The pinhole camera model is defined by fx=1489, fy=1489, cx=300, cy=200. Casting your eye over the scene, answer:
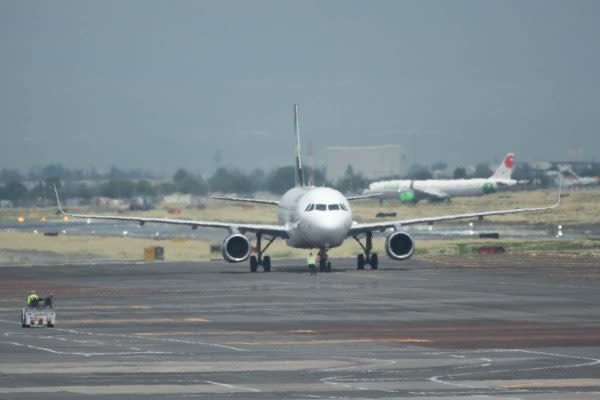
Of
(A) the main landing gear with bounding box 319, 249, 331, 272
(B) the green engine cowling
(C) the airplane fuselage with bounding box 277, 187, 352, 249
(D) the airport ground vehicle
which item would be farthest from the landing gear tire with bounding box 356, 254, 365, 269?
(B) the green engine cowling

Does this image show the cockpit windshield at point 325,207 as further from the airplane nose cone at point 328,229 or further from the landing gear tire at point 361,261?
the landing gear tire at point 361,261

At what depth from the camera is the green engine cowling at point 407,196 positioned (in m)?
194

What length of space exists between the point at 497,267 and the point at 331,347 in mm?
37795

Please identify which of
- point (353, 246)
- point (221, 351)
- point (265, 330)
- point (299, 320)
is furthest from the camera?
point (353, 246)

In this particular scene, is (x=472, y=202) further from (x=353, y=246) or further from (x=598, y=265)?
(x=598, y=265)

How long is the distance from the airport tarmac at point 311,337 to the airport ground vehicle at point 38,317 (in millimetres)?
520

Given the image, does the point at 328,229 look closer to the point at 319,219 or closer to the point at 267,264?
the point at 319,219

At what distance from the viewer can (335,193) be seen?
69.8 metres

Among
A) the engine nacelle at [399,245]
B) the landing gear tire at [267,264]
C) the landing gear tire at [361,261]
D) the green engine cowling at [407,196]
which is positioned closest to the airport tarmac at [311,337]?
the landing gear tire at [267,264]

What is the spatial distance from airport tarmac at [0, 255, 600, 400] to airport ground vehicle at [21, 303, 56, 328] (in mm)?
520

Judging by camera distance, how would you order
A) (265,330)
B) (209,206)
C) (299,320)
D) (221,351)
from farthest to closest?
(209,206) → (299,320) → (265,330) → (221,351)

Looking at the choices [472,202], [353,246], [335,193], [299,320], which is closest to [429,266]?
[335,193]

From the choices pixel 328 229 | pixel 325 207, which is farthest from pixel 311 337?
pixel 325 207

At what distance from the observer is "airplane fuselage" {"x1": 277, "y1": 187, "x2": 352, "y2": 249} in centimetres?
6775
